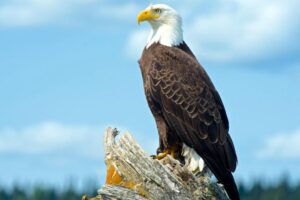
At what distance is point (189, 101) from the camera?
15602mm

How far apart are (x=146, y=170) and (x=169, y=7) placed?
13.7ft

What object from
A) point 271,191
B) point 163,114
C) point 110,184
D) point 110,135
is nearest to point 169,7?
point 163,114

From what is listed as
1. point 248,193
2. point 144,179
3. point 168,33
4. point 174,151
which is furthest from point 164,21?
point 248,193

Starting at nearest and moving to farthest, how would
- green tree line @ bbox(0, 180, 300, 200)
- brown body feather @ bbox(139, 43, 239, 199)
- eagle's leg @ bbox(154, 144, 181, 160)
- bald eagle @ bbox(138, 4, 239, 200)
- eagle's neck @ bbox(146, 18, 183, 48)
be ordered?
→ bald eagle @ bbox(138, 4, 239, 200), brown body feather @ bbox(139, 43, 239, 199), eagle's leg @ bbox(154, 144, 181, 160), eagle's neck @ bbox(146, 18, 183, 48), green tree line @ bbox(0, 180, 300, 200)

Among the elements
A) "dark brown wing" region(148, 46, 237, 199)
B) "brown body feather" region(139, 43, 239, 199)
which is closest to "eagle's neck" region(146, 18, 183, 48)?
"brown body feather" region(139, 43, 239, 199)

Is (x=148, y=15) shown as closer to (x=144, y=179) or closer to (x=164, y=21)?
(x=164, y=21)

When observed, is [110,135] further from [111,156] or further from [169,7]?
[169,7]

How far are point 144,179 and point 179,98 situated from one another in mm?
2951

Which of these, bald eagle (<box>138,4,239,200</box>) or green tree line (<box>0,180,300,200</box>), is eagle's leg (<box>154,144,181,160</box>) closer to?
bald eagle (<box>138,4,239,200</box>)

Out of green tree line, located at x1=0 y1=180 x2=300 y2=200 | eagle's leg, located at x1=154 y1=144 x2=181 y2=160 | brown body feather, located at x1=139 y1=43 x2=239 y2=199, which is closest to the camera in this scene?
brown body feather, located at x1=139 y1=43 x2=239 y2=199

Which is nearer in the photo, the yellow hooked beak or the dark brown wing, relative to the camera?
the dark brown wing

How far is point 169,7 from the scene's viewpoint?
1631 cm

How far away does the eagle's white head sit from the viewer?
1619 cm

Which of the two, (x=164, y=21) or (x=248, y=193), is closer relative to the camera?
(x=164, y=21)
